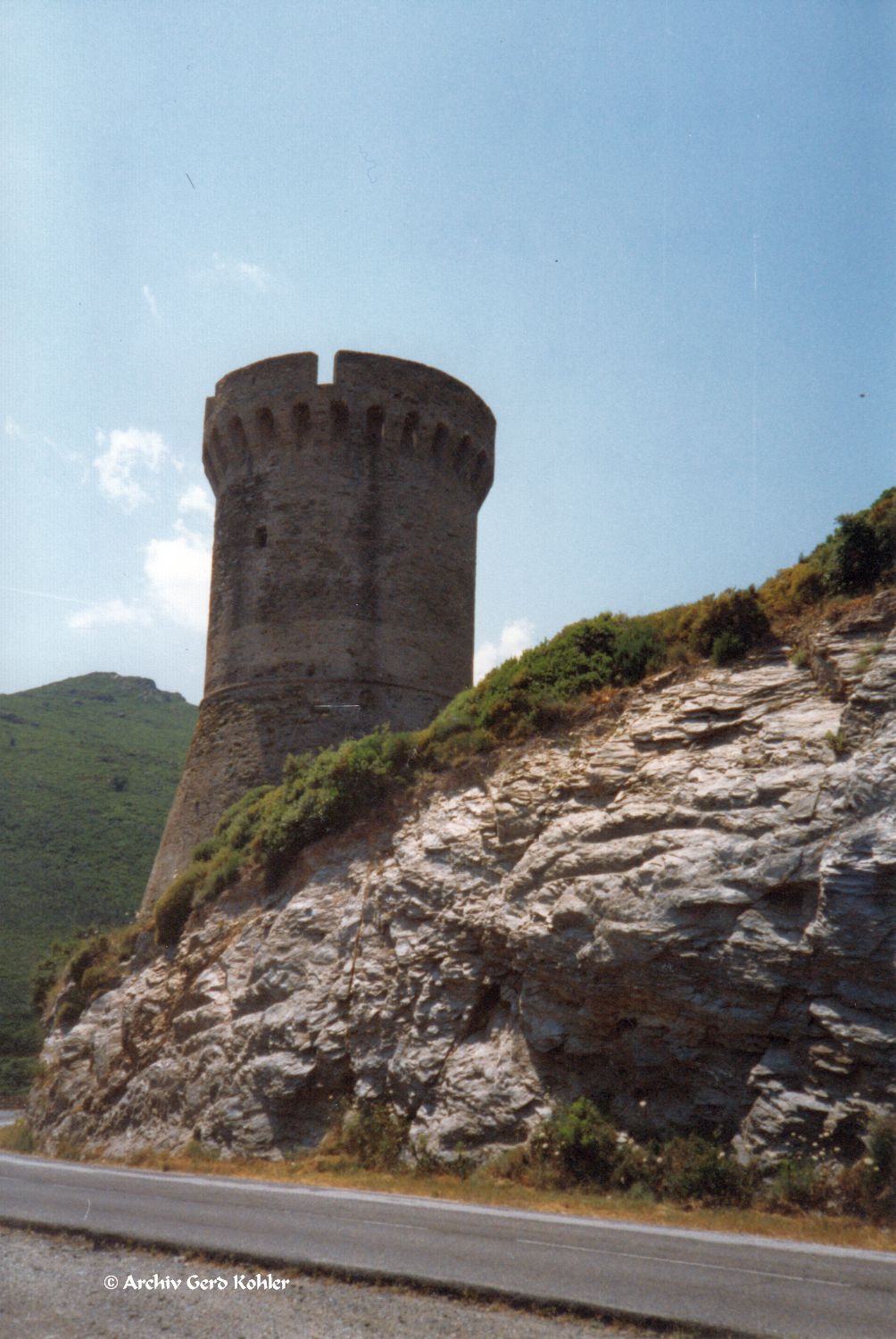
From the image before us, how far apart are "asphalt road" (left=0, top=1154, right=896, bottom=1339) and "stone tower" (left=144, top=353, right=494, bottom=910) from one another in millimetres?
12534

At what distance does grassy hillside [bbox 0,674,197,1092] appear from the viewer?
4634 cm

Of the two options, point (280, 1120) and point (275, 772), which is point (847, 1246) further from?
point (275, 772)

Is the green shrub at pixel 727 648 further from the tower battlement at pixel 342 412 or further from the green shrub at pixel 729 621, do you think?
the tower battlement at pixel 342 412

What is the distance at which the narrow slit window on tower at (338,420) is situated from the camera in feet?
78.3

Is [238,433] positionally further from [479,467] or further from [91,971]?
[91,971]

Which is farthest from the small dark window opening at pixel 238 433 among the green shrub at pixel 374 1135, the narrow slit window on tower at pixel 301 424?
the green shrub at pixel 374 1135

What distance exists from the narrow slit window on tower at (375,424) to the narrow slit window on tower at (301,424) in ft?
4.66

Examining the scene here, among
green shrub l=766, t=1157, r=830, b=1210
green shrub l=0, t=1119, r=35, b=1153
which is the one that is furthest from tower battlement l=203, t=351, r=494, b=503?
green shrub l=766, t=1157, r=830, b=1210

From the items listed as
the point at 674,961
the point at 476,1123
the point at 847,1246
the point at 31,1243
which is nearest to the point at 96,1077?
the point at 476,1123

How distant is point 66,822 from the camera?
202 feet

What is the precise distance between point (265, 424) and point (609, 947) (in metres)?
16.6

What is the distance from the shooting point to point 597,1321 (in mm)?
6254

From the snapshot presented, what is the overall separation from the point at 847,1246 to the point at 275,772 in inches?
627

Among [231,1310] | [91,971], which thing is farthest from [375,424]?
[231,1310]
